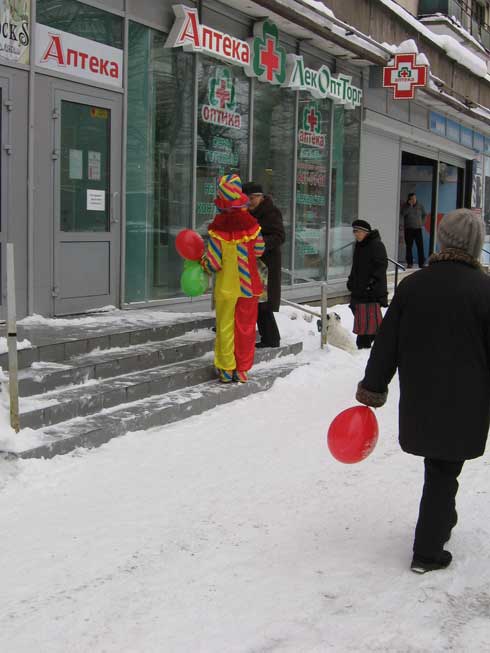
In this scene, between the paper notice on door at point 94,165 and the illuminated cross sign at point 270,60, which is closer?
the paper notice on door at point 94,165

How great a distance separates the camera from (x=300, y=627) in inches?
148

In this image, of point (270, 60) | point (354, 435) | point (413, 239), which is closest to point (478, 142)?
point (413, 239)

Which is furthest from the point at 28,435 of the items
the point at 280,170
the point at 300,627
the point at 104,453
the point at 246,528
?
the point at 280,170

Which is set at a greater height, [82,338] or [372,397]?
[372,397]

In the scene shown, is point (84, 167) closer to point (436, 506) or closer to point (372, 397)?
point (372, 397)

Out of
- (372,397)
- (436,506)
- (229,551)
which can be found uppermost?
(372,397)

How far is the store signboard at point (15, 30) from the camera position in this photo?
27.3 ft

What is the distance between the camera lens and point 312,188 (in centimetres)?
1481

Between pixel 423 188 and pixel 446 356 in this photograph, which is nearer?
pixel 446 356

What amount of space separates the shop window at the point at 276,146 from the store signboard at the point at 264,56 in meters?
0.24

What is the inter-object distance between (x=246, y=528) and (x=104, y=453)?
5.25 ft

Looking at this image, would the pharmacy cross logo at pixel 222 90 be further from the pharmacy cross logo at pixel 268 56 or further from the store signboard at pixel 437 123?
the store signboard at pixel 437 123

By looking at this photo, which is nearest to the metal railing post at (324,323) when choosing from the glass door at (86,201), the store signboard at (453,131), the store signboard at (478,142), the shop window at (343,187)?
the glass door at (86,201)

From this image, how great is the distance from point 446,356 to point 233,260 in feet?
13.0
